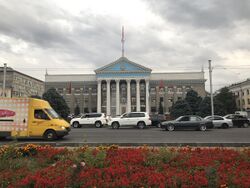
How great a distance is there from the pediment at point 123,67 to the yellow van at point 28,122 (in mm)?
66564

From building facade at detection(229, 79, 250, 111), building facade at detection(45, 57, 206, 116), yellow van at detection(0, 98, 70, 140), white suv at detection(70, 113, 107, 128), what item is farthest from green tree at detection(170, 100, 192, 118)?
yellow van at detection(0, 98, 70, 140)

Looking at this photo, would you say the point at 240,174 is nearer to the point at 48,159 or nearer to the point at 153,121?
the point at 48,159

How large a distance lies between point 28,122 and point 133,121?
1344 centimetres

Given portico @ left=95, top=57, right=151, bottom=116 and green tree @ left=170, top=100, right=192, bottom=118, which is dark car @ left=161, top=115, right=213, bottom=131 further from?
portico @ left=95, top=57, right=151, bottom=116

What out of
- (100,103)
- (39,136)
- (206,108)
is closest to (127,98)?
(100,103)

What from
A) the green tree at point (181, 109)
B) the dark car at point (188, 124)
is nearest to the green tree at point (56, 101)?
the green tree at point (181, 109)

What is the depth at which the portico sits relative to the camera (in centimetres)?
8269

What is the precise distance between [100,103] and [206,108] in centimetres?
4292

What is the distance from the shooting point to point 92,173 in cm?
636

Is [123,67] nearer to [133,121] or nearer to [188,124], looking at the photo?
[133,121]

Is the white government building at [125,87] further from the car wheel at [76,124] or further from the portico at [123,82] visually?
the car wheel at [76,124]

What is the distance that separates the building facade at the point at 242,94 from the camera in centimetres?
7975

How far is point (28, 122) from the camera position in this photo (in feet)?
53.3

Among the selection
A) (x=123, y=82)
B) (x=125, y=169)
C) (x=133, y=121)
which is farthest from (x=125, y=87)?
(x=125, y=169)
